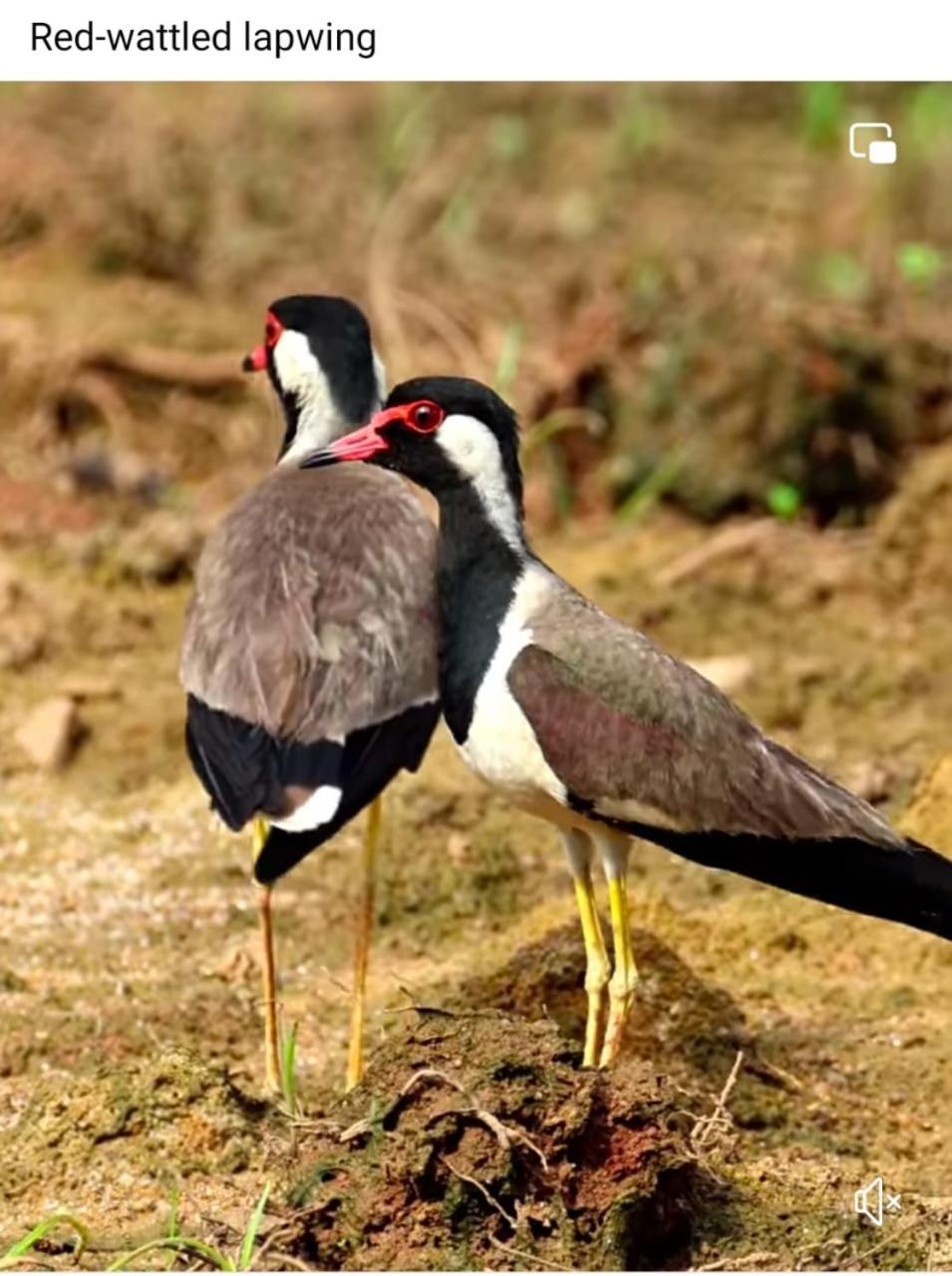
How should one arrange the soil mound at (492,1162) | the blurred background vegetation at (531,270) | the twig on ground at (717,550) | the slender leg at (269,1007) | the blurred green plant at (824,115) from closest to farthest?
the soil mound at (492,1162)
the slender leg at (269,1007)
the twig on ground at (717,550)
the blurred background vegetation at (531,270)
the blurred green plant at (824,115)

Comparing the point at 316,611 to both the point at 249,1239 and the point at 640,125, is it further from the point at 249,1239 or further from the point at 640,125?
the point at 640,125

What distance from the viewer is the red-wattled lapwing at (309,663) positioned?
434 centimetres

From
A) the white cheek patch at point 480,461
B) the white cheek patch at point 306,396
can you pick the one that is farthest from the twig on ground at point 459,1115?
the white cheek patch at point 306,396

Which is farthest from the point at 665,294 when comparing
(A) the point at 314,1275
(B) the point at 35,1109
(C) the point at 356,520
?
(A) the point at 314,1275

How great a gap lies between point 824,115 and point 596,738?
22.8 ft

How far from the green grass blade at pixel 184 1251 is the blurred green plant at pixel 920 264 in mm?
5171

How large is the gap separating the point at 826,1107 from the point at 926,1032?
1.20ft

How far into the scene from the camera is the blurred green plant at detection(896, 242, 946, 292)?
8.31 m

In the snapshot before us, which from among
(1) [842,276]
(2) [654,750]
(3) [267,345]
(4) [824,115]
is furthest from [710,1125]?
(4) [824,115]

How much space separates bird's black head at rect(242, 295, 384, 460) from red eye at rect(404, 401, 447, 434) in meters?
0.69

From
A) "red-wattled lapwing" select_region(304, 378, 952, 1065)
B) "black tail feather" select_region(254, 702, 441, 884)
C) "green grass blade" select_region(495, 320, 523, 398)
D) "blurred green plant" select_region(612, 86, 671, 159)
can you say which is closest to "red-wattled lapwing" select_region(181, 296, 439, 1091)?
"black tail feather" select_region(254, 702, 441, 884)

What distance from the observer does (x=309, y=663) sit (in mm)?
4520

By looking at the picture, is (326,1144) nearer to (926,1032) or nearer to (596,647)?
(596,647)

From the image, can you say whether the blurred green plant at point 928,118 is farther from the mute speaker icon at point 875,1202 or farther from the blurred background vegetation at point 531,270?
the mute speaker icon at point 875,1202
